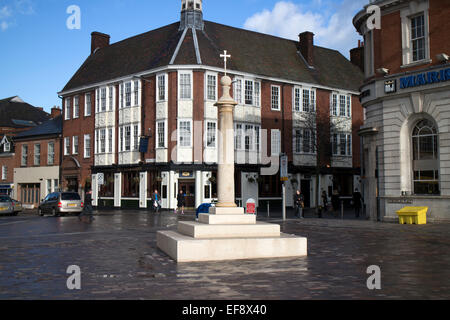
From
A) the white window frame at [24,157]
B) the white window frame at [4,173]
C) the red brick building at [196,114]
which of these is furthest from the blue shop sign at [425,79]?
the white window frame at [4,173]

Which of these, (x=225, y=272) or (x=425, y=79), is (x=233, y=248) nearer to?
(x=225, y=272)

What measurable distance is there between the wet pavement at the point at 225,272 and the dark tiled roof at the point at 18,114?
5445 centimetres

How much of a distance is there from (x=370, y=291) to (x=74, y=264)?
21.3ft

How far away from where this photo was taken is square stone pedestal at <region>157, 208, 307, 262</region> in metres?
11.1

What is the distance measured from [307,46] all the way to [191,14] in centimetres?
1277

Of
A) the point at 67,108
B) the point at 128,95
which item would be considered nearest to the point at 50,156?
the point at 67,108

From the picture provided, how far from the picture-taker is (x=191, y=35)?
39688mm

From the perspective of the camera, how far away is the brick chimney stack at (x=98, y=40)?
5127 cm

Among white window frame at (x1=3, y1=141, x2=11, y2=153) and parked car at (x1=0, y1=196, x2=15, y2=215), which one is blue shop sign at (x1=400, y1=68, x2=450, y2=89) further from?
white window frame at (x1=3, y1=141, x2=11, y2=153)

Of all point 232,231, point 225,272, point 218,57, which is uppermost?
point 218,57

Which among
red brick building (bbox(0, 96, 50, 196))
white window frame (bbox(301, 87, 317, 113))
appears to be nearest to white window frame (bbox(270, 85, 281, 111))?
white window frame (bbox(301, 87, 317, 113))

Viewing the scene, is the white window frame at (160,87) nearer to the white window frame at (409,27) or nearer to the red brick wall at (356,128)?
the red brick wall at (356,128)

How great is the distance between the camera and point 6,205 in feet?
112

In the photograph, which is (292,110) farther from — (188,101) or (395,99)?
(395,99)
